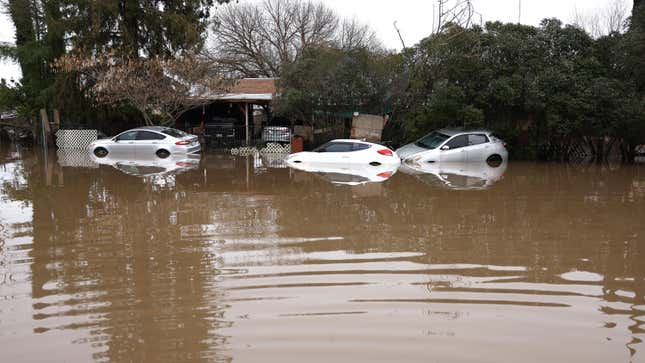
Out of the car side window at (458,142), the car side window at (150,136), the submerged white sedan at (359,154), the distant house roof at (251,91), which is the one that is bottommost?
the submerged white sedan at (359,154)

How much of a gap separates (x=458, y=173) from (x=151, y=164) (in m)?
10.2

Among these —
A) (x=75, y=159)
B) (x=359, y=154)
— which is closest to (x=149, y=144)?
(x=75, y=159)

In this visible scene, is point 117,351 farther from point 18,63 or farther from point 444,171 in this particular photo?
point 18,63

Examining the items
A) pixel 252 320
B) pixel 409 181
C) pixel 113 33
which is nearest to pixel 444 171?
pixel 409 181

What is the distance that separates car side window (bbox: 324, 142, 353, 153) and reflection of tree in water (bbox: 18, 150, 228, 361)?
300 inches

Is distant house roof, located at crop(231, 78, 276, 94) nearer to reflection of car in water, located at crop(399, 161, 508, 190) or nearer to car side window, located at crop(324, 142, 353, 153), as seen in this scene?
car side window, located at crop(324, 142, 353, 153)

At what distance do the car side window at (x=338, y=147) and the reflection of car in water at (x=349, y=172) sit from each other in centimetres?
46

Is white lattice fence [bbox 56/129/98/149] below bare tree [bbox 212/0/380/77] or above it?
below

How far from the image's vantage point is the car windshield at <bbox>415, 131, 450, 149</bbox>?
62.8ft

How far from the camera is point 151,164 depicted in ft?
61.4

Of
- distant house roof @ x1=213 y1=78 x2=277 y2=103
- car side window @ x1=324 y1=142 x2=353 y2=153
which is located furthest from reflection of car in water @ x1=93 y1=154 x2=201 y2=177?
distant house roof @ x1=213 y1=78 x2=277 y2=103

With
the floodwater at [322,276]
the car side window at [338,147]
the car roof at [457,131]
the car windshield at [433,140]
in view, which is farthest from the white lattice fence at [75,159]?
the car roof at [457,131]

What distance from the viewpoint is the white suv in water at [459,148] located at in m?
18.7

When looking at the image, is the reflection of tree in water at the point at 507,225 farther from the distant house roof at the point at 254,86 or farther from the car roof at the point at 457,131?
the distant house roof at the point at 254,86
